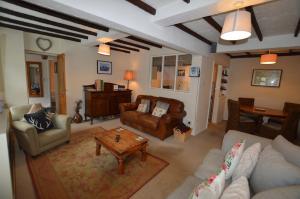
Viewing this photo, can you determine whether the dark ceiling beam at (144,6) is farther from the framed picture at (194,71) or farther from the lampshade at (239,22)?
the framed picture at (194,71)

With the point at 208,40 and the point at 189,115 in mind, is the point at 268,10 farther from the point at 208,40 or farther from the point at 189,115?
the point at 189,115

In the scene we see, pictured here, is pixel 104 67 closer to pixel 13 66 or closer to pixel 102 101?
pixel 102 101

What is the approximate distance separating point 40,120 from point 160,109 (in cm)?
264

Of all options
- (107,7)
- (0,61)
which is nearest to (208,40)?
(107,7)

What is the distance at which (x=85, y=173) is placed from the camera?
2.24m

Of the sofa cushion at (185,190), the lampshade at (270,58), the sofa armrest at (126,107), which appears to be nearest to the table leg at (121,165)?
the sofa cushion at (185,190)

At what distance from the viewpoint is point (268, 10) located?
2049 millimetres

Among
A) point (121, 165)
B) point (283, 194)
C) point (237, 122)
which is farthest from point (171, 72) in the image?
point (283, 194)

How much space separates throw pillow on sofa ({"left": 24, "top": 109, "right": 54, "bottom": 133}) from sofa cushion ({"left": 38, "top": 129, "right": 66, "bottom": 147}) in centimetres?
10

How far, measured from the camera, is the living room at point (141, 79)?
1933mm

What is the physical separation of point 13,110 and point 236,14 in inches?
150

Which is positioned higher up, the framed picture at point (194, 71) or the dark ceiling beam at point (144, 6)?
the dark ceiling beam at point (144, 6)

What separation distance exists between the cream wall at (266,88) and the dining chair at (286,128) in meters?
1.52

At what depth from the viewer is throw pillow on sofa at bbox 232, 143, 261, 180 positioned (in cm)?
130
